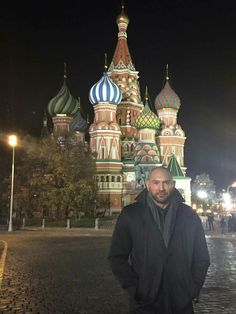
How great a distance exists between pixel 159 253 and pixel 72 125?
6047 centimetres

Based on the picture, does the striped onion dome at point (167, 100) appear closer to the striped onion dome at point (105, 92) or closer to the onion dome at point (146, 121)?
the onion dome at point (146, 121)

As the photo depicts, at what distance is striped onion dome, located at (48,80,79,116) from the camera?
63.8m

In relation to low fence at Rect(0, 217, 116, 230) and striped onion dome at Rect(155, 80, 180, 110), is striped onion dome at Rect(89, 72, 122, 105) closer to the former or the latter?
striped onion dome at Rect(155, 80, 180, 110)

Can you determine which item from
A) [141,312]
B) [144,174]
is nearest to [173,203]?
[141,312]

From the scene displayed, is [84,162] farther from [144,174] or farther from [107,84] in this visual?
[107,84]

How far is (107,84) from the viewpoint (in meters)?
57.2

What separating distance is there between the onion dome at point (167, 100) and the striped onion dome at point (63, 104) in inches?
494

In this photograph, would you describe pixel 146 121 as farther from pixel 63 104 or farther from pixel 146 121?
pixel 63 104

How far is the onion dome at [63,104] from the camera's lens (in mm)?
63812

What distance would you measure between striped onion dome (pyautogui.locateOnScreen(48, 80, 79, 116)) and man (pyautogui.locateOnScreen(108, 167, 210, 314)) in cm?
6088

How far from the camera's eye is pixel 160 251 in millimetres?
3531

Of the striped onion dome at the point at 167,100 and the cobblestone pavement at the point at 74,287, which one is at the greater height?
the striped onion dome at the point at 167,100

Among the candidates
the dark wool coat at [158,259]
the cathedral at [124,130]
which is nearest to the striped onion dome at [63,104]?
the cathedral at [124,130]

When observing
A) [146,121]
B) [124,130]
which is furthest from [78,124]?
[146,121]
